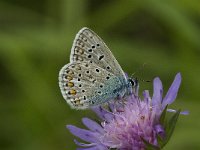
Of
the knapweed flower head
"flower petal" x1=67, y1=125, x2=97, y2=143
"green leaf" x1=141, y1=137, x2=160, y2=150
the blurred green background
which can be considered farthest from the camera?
the blurred green background

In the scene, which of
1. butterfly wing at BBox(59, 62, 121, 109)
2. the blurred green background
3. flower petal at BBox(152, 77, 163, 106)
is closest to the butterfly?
butterfly wing at BBox(59, 62, 121, 109)

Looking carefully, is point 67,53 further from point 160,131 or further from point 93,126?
point 160,131

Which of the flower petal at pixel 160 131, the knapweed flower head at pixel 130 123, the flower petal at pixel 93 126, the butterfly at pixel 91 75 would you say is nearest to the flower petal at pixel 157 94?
the knapweed flower head at pixel 130 123

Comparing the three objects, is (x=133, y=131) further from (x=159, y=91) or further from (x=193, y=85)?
(x=193, y=85)

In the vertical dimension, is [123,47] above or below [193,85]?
above

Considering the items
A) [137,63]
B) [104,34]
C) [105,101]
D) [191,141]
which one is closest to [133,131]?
[105,101]

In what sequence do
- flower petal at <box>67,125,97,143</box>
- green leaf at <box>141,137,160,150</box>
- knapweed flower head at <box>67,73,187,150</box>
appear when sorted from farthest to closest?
1. flower petal at <box>67,125,97,143</box>
2. knapweed flower head at <box>67,73,187,150</box>
3. green leaf at <box>141,137,160,150</box>

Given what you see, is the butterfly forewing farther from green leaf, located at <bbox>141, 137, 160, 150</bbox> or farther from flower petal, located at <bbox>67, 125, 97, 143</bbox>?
green leaf, located at <bbox>141, 137, 160, 150</bbox>
